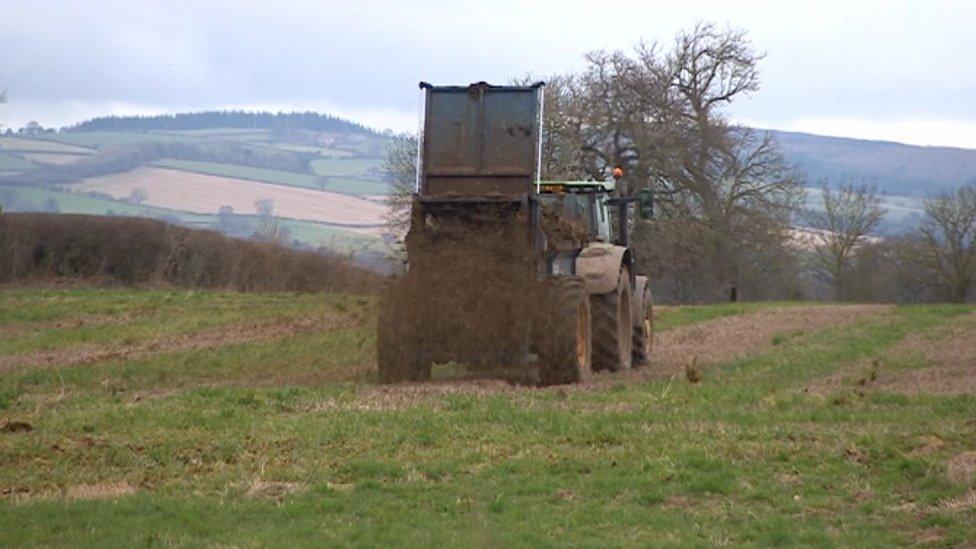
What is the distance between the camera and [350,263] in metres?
32.7

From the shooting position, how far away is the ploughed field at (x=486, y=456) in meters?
9.12

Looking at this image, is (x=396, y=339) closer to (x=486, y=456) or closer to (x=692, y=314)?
(x=486, y=456)

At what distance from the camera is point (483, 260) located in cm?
1711

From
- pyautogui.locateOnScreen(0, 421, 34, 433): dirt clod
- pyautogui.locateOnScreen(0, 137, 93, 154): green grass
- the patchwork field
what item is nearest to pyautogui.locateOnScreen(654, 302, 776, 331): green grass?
pyautogui.locateOnScreen(0, 421, 34, 433): dirt clod

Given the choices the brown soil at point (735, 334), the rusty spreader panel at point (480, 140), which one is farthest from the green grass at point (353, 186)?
the rusty spreader panel at point (480, 140)

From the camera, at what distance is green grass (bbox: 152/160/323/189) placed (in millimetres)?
71688

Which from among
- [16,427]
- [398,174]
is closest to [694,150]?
[398,174]

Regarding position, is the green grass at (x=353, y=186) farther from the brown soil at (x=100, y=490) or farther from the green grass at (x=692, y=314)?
the brown soil at (x=100, y=490)

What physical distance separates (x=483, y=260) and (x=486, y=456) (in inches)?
229

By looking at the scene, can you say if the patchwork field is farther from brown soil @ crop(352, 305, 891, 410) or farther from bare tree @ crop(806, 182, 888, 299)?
brown soil @ crop(352, 305, 891, 410)

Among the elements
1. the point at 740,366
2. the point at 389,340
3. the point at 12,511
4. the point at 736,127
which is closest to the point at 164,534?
the point at 12,511

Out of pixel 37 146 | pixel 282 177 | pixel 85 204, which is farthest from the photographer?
pixel 282 177

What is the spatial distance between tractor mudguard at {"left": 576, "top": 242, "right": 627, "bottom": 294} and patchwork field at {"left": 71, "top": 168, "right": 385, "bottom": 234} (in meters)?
39.2

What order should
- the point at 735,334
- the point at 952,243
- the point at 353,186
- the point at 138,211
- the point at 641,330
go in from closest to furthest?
the point at 641,330 < the point at 735,334 < the point at 138,211 < the point at 952,243 < the point at 353,186
